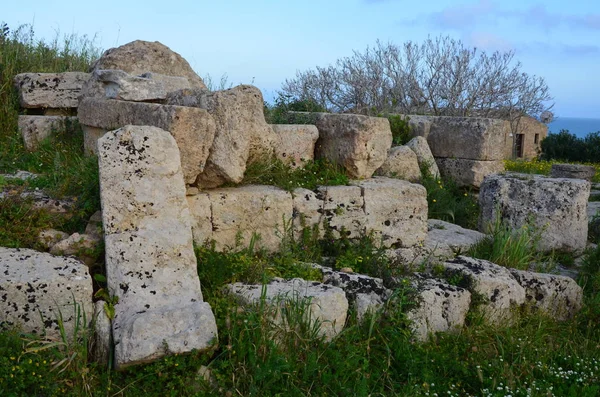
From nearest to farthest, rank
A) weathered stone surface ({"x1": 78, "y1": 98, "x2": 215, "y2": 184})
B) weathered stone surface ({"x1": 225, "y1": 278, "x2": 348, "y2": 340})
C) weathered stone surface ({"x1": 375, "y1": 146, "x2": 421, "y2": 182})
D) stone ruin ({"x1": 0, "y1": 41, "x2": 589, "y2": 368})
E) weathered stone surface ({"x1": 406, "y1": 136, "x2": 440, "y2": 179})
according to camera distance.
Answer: stone ruin ({"x1": 0, "y1": 41, "x2": 589, "y2": 368})
weathered stone surface ({"x1": 225, "y1": 278, "x2": 348, "y2": 340})
weathered stone surface ({"x1": 78, "y1": 98, "x2": 215, "y2": 184})
weathered stone surface ({"x1": 375, "y1": 146, "x2": 421, "y2": 182})
weathered stone surface ({"x1": 406, "y1": 136, "x2": 440, "y2": 179})

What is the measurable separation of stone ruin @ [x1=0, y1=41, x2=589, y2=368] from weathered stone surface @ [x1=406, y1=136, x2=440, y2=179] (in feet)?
0.07

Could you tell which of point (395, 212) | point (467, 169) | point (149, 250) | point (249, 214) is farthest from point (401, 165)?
point (149, 250)

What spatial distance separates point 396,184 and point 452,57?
18660mm

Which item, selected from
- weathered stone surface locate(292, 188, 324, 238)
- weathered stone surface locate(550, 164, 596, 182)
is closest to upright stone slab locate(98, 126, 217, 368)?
weathered stone surface locate(292, 188, 324, 238)

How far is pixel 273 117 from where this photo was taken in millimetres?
8398

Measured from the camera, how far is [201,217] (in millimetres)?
6102

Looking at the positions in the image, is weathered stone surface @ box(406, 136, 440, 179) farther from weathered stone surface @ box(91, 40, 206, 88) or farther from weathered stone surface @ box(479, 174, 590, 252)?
weathered stone surface @ box(91, 40, 206, 88)

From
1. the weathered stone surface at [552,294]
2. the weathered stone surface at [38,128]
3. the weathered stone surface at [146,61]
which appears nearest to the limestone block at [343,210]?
the weathered stone surface at [552,294]

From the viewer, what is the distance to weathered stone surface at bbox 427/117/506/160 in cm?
970

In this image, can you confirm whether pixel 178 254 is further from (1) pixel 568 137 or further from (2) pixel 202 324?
(1) pixel 568 137

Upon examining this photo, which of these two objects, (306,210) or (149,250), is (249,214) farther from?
(149,250)

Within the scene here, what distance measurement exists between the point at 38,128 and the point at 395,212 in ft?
15.0

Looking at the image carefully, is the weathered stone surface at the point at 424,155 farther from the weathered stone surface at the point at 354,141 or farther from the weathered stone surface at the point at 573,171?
the weathered stone surface at the point at 573,171

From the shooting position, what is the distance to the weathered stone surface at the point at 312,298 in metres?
4.85
